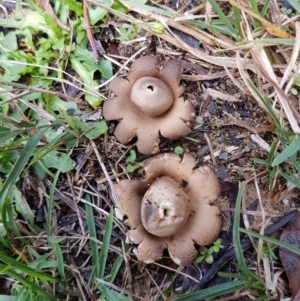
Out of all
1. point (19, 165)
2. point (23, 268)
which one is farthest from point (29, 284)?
point (19, 165)

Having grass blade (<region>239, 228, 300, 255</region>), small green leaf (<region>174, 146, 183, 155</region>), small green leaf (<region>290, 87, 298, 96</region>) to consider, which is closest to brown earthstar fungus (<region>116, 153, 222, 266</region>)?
small green leaf (<region>174, 146, 183, 155</region>)

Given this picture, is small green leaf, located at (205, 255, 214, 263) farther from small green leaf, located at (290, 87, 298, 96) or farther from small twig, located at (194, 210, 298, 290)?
small green leaf, located at (290, 87, 298, 96)

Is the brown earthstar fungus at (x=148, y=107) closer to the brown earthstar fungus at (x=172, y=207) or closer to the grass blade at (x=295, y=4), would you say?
the brown earthstar fungus at (x=172, y=207)

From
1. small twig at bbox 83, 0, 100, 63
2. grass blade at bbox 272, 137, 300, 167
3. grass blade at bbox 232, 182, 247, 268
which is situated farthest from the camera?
small twig at bbox 83, 0, 100, 63

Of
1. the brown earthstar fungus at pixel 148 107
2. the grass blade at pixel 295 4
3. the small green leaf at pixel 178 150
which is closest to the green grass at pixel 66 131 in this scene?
the grass blade at pixel 295 4

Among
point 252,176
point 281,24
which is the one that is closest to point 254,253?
point 252,176

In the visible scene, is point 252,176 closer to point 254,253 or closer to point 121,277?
point 254,253

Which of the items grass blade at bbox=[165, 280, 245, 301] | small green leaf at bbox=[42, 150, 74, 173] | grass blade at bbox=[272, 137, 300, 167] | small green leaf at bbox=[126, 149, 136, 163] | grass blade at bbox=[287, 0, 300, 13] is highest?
grass blade at bbox=[287, 0, 300, 13]
